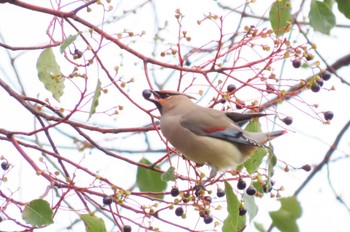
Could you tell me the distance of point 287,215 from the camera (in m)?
3.26

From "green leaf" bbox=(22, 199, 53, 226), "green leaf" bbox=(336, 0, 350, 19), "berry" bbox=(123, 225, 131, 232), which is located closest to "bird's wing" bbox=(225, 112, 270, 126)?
"green leaf" bbox=(336, 0, 350, 19)

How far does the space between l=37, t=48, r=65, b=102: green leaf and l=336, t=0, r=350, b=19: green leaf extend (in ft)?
3.59

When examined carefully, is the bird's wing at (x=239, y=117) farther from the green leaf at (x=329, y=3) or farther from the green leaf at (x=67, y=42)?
the green leaf at (x=67, y=42)

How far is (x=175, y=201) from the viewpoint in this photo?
3271 millimetres

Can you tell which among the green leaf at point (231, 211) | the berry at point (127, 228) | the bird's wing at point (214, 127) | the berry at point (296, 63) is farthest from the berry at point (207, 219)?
the berry at point (296, 63)

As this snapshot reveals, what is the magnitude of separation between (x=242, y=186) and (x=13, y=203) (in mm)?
858

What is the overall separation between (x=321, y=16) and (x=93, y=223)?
1.17 m

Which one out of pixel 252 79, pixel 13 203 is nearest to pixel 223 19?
pixel 252 79

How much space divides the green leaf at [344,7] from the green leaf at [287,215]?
29.0 inches

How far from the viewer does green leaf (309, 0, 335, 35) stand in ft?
11.4

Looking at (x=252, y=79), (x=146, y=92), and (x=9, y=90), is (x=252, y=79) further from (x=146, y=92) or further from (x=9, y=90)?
(x=9, y=90)

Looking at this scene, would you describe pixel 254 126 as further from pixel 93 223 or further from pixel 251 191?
pixel 93 223

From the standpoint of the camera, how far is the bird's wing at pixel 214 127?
383 cm

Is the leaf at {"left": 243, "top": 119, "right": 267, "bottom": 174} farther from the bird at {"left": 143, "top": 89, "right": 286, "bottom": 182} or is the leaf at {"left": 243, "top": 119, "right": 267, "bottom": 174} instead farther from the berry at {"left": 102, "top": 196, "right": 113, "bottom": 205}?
the berry at {"left": 102, "top": 196, "right": 113, "bottom": 205}
